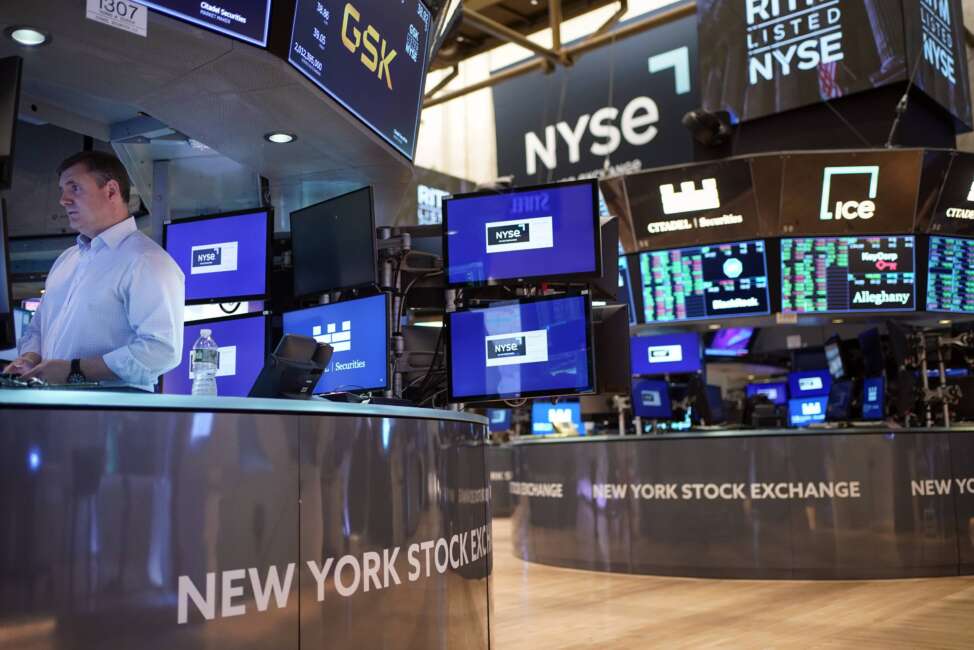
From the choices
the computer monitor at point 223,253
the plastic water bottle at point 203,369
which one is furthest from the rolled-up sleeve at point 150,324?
the computer monitor at point 223,253

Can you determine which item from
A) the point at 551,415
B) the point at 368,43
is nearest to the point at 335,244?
the point at 368,43

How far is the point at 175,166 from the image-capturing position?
460 cm

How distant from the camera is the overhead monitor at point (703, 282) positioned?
7.12m

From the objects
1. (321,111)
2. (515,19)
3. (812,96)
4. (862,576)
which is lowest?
(862,576)

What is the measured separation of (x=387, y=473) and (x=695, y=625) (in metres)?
2.46

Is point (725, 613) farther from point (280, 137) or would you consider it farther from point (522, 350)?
point (280, 137)

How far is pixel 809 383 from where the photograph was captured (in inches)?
345

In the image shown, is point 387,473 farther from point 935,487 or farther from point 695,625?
point 935,487

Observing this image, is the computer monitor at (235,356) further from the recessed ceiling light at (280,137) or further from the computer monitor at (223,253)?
the recessed ceiling light at (280,137)

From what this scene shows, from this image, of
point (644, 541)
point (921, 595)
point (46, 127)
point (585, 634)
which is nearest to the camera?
point (585, 634)

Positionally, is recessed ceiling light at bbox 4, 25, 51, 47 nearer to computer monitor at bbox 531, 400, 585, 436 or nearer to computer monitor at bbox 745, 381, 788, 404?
computer monitor at bbox 531, 400, 585, 436

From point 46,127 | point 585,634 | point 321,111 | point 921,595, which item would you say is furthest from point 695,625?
point 46,127

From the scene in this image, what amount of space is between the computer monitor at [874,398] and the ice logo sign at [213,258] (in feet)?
15.7

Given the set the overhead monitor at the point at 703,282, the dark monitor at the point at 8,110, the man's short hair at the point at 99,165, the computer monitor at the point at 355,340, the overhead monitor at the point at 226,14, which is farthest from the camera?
the overhead monitor at the point at 703,282
